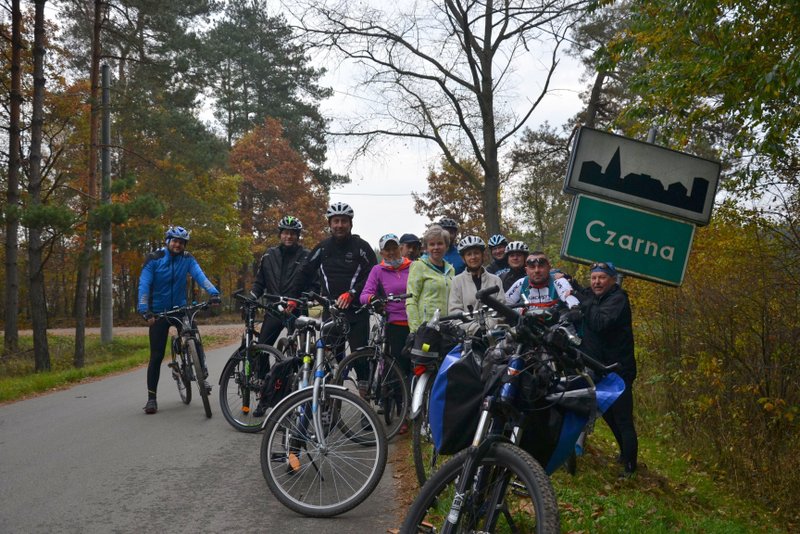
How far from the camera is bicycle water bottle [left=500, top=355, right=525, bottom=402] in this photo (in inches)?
132

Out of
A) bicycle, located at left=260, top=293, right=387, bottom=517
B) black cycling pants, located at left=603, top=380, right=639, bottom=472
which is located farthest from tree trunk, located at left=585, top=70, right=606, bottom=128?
bicycle, located at left=260, top=293, right=387, bottom=517

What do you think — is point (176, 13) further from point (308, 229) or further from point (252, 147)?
point (308, 229)

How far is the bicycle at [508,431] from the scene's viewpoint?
3170 mm

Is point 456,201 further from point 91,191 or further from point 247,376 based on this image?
point 247,376

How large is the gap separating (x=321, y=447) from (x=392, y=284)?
9.98ft

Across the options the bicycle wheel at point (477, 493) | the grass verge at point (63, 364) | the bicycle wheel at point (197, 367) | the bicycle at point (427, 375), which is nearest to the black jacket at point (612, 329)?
the bicycle at point (427, 375)

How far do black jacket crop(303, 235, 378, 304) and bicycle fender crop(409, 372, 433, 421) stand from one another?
106 inches

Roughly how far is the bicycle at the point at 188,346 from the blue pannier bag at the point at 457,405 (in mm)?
5322

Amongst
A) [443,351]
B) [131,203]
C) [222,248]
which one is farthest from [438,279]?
[222,248]

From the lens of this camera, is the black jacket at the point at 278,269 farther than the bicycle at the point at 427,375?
Yes

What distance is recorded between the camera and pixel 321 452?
4.95 meters

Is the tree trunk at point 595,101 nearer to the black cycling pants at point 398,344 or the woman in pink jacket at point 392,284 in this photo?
the woman in pink jacket at point 392,284

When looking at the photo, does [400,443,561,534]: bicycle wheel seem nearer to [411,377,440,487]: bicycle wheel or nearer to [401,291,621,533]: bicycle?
[401,291,621,533]: bicycle

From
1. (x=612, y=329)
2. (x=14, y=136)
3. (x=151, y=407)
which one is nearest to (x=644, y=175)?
(x=612, y=329)
